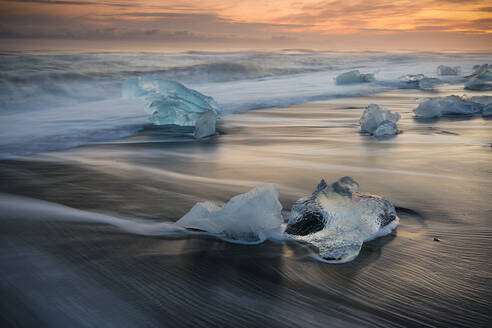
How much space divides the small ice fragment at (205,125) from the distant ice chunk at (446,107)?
2.57 metres

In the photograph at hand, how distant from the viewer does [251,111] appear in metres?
5.93

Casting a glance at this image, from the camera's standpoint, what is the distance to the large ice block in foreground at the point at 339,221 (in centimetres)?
140

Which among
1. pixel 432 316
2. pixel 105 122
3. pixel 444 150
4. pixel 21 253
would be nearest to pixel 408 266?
pixel 432 316

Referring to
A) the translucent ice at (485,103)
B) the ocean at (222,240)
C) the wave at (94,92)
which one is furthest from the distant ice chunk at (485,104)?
the wave at (94,92)

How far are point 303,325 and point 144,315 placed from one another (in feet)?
1.38

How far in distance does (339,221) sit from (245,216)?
34 cm

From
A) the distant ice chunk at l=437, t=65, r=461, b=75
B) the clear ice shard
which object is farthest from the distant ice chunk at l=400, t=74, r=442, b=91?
the clear ice shard

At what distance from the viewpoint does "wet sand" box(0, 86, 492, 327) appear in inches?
43.1

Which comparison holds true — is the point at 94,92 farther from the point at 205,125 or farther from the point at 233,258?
the point at 233,258

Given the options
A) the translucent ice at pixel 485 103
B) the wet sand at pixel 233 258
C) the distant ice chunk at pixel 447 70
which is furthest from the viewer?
→ the distant ice chunk at pixel 447 70

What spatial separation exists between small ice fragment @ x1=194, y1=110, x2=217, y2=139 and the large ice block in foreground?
2390 mm

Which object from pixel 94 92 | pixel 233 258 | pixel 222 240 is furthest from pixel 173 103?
pixel 94 92

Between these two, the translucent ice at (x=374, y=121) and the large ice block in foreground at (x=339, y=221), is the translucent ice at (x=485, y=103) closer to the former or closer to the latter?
the translucent ice at (x=374, y=121)

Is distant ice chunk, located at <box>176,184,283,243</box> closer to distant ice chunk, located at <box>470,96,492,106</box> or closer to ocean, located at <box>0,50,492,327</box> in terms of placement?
ocean, located at <box>0,50,492,327</box>
